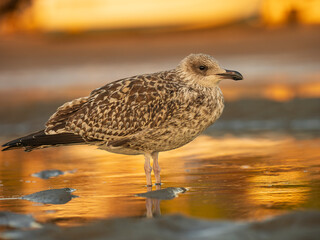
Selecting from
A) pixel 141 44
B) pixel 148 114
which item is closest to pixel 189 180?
pixel 148 114

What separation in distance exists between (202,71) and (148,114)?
2.57ft

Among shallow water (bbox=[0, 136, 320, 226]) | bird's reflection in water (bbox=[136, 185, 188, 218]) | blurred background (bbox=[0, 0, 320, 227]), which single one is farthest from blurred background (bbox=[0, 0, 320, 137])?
bird's reflection in water (bbox=[136, 185, 188, 218])

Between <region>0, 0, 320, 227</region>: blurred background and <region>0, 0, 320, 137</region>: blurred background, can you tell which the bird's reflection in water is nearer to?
<region>0, 0, 320, 227</region>: blurred background

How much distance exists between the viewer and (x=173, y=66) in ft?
81.6

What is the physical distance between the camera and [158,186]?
7816mm

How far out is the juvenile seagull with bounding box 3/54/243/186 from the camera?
782 centimetres

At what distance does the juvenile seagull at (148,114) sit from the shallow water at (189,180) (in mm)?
451

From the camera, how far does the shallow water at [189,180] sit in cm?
650

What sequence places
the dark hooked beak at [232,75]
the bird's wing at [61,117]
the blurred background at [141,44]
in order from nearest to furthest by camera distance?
the dark hooked beak at [232,75]
the bird's wing at [61,117]
the blurred background at [141,44]

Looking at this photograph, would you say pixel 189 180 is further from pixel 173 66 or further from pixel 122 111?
pixel 173 66

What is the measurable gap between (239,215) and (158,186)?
1.86m

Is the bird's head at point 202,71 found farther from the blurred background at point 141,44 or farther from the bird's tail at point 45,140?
the blurred background at point 141,44

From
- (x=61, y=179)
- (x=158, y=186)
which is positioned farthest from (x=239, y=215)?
(x=61, y=179)

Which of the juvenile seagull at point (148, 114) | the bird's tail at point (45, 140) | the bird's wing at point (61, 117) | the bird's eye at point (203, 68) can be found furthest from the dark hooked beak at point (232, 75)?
the bird's tail at point (45, 140)
